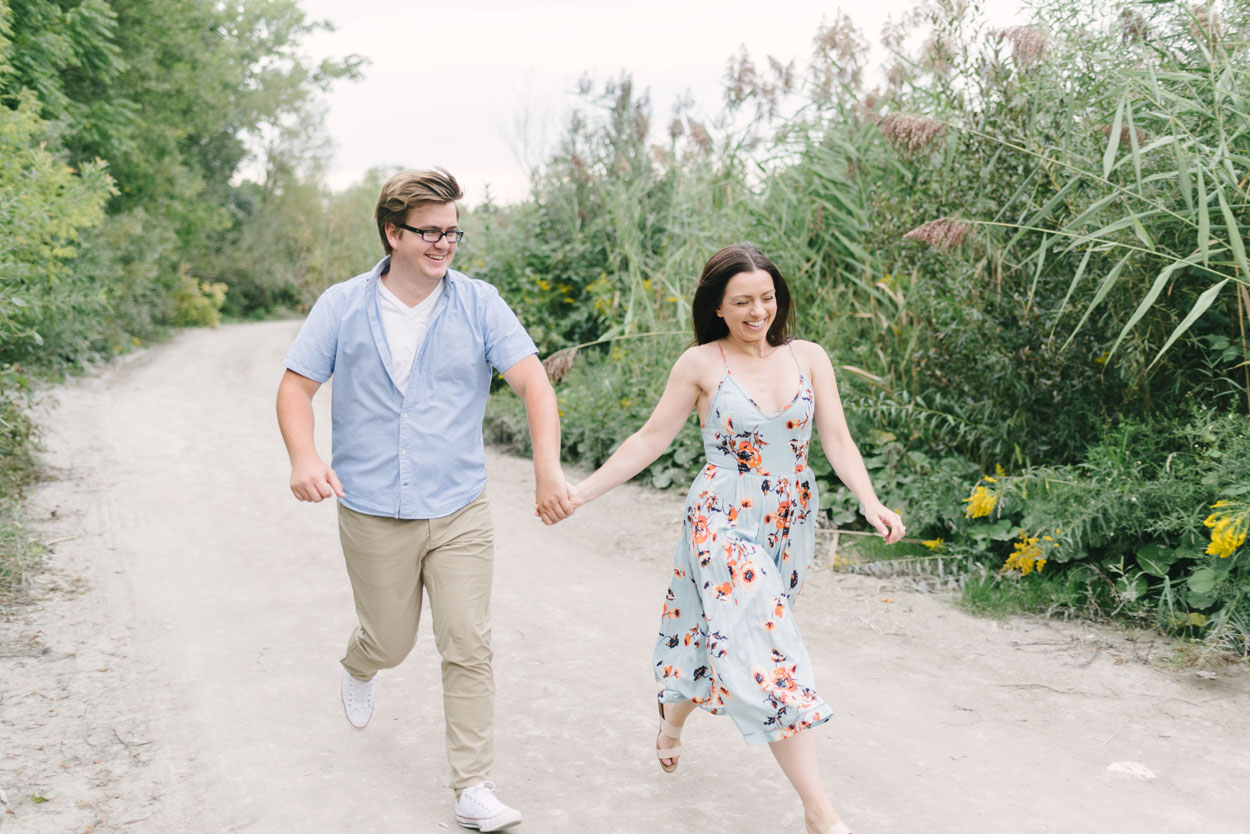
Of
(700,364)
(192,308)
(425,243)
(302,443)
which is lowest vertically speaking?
(192,308)

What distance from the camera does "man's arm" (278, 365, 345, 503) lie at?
3.19 m

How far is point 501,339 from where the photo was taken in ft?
11.3

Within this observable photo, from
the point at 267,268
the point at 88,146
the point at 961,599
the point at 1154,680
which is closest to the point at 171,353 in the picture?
the point at 88,146

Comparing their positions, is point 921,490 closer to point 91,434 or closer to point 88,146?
point 91,434

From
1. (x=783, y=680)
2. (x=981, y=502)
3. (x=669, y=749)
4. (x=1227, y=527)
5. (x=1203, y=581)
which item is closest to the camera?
(x=783, y=680)

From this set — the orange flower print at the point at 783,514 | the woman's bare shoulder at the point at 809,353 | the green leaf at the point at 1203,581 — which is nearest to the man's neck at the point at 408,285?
the woman's bare shoulder at the point at 809,353

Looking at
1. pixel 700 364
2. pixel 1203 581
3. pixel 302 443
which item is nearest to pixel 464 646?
pixel 302 443

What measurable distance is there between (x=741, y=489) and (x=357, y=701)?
5.40ft

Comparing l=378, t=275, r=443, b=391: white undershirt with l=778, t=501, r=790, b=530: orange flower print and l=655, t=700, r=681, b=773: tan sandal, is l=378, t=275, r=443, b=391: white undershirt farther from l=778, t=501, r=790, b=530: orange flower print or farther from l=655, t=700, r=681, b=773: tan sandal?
l=655, t=700, r=681, b=773: tan sandal

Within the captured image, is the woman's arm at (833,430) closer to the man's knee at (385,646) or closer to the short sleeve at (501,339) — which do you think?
the short sleeve at (501,339)

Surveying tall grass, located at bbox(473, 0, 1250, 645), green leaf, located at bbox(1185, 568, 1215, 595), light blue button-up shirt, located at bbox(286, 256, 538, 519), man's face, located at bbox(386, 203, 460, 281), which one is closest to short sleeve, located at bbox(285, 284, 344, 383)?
light blue button-up shirt, located at bbox(286, 256, 538, 519)

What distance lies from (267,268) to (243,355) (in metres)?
14.5

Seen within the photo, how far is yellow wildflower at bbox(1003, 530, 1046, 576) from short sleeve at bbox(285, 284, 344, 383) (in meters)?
3.54

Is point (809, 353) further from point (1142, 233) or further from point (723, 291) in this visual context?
point (1142, 233)
